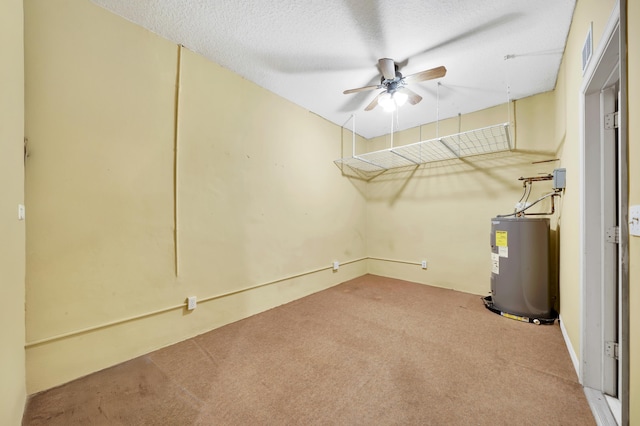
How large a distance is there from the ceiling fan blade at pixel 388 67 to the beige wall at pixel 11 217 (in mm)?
2299

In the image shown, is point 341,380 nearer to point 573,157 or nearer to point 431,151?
point 573,157

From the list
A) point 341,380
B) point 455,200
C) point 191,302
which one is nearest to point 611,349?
point 341,380

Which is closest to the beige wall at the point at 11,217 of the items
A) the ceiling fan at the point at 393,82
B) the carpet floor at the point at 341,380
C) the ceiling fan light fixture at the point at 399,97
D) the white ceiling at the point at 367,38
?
the carpet floor at the point at 341,380

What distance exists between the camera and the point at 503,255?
255 centimetres

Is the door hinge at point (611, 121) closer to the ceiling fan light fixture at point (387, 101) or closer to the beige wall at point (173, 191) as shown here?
the beige wall at point (173, 191)

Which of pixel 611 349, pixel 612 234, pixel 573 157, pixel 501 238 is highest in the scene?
pixel 573 157

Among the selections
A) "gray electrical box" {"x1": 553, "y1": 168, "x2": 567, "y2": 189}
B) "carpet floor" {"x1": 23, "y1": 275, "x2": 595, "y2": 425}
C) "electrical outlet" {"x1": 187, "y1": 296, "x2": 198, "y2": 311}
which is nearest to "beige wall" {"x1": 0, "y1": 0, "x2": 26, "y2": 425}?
"carpet floor" {"x1": 23, "y1": 275, "x2": 595, "y2": 425}

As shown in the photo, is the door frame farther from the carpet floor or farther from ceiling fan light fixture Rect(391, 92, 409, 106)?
ceiling fan light fixture Rect(391, 92, 409, 106)

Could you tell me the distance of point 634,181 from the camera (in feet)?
2.72

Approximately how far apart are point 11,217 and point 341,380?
2.01 metres

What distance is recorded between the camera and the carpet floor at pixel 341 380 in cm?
129

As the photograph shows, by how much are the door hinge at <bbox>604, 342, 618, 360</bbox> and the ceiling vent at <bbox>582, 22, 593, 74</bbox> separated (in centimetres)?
163

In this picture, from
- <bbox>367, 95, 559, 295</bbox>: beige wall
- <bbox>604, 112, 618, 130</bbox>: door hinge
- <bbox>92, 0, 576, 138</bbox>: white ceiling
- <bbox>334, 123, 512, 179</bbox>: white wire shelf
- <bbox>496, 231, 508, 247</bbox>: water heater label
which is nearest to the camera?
<bbox>604, 112, 618, 130</bbox>: door hinge

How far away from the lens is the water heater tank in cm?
239
